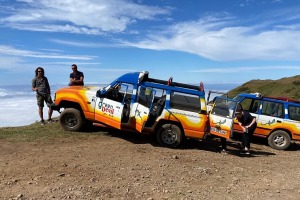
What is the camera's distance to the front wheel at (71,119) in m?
11.5

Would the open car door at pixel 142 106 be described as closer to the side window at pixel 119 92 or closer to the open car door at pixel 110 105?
the side window at pixel 119 92

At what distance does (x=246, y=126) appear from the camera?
10977mm

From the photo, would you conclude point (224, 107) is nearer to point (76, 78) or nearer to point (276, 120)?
point (276, 120)

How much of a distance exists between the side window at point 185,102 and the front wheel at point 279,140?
3990mm

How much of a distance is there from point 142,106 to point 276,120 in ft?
18.3

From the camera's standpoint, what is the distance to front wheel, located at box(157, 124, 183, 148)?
423 inches

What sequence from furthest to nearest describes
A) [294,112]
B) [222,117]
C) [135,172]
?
1. [294,112]
2. [222,117]
3. [135,172]

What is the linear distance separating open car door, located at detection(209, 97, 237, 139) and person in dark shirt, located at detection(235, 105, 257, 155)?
0.52m

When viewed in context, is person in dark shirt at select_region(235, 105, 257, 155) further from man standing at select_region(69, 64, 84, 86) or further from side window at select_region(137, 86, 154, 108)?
man standing at select_region(69, 64, 84, 86)

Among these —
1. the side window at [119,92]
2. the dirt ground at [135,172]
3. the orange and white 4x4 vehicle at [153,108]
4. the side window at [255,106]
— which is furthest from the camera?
the side window at [255,106]

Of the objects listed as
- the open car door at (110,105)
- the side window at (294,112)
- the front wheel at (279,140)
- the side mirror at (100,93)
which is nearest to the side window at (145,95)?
the open car door at (110,105)

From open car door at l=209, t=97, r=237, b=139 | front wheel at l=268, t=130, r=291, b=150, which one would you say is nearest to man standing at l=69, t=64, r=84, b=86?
open car door at l=209, t=97, r=237, b=139

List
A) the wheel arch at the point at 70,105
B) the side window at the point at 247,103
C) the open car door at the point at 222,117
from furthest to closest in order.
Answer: the side window at the point at 247,103
the wheel arch at the point at 70,105
the open car door at the point at 222,117

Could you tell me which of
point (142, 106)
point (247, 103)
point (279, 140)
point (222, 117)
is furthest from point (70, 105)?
point (279, 140)
